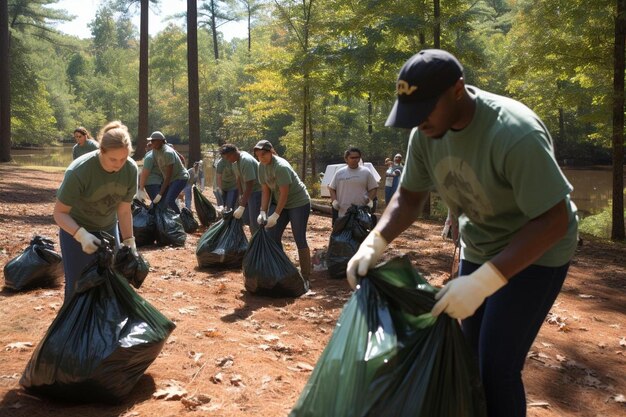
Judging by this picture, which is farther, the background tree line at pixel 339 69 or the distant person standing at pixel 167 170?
the background tree line at pixel 339 69

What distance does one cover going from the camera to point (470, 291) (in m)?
1.93

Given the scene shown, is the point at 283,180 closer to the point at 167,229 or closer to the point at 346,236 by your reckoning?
the point at 346,236

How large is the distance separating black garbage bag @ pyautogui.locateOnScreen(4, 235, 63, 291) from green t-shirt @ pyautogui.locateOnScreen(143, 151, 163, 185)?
337 centimetres

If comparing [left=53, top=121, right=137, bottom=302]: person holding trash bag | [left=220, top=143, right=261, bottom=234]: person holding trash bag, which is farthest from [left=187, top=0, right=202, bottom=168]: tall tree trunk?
[left=53, top=121, right=137, bottom=302]: person holding trash bag

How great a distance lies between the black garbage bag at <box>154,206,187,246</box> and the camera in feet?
28.1

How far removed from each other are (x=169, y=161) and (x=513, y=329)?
24.5 ft

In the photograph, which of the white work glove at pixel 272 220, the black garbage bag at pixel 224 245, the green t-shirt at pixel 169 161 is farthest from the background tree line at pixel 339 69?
the white work glove at pixel 272 220

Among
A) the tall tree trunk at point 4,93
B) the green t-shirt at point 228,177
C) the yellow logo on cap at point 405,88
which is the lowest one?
the green t-shirt at point 228,177

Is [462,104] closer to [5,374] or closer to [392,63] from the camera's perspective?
[5,374]

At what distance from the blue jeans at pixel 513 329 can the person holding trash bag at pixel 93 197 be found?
93.9 inches

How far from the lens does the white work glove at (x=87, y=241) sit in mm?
3492

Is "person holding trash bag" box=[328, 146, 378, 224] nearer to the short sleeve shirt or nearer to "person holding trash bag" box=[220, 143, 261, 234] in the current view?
the short sleeve shirt

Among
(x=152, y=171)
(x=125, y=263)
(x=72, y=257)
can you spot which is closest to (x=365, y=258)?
(x=125, y=263)

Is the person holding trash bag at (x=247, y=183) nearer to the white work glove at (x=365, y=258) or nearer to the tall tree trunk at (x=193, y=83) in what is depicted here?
the white work glove at (x=365, y=258)
